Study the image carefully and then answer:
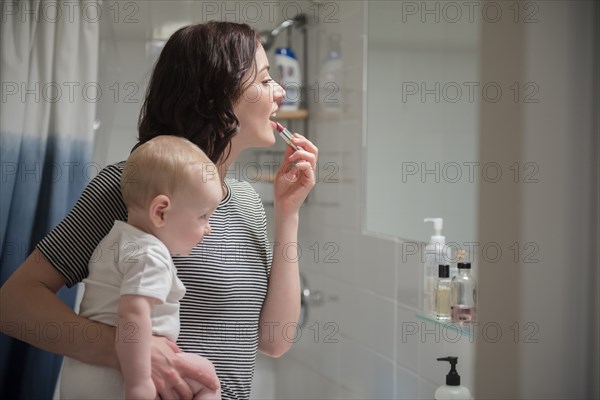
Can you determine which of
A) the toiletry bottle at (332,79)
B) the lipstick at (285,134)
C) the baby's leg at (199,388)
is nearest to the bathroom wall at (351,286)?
the toiletry bottle at (332,79)

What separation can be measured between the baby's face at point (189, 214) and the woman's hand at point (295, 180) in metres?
0.25

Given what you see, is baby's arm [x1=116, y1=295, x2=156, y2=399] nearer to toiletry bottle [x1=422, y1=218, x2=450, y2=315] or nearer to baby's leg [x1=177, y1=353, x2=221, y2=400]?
baby's leg [x1=177, y1=353, x2=221, y2=400]

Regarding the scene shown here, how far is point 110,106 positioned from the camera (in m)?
1.94

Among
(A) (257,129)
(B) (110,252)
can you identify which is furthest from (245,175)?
(B) (110,252)

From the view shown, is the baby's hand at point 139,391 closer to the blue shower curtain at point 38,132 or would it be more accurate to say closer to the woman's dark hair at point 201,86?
the woman's dark hair at point 201,86

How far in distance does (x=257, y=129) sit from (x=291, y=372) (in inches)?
50.9

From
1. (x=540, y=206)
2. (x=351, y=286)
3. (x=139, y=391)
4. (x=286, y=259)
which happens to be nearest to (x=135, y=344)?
(x=139, y=391)

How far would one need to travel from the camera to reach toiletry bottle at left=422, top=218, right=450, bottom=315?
4.78 ft

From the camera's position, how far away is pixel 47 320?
919mm

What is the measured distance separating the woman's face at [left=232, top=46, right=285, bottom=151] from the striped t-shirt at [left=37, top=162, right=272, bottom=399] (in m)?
0.10

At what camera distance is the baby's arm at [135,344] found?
843 millimetres

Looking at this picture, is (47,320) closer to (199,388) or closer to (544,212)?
(199,388)

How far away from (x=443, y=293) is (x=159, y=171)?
75 cm

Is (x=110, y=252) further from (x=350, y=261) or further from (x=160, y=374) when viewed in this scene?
(x=350, y=261)
